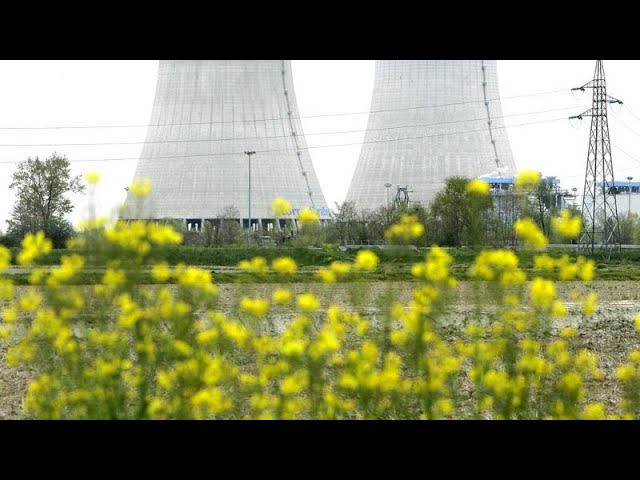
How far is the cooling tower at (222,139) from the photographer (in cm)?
2277

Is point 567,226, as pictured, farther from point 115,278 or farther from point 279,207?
point 115,278

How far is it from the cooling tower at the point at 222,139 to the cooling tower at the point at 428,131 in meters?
2.84

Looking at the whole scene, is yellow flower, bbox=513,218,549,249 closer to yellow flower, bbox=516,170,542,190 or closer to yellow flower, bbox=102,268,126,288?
yellow flower, bbox=516,170,542,190

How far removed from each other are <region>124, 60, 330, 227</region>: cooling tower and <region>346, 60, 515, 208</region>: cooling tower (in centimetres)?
284

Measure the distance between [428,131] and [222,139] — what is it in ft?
18.9

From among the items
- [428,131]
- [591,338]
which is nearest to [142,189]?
[591,338]

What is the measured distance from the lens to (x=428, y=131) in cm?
2473

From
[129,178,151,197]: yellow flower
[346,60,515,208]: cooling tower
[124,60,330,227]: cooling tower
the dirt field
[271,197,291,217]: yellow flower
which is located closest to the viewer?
[271,197,291,217]: yellow flower

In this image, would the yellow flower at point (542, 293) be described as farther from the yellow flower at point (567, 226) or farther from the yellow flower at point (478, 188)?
the yellow flower at point (478, 188)

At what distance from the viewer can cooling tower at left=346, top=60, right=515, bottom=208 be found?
24594 mm

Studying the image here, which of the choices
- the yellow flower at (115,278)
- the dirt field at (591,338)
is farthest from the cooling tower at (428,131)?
the yellow flower at (115,278)

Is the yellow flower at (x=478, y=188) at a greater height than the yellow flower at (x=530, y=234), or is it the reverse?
the yellow flower at (x=478, y=188)

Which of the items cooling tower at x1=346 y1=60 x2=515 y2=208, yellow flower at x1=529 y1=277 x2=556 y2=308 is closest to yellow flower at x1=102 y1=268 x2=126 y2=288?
yellow flower at x1=529 y1=277 x2=556 y2=308
